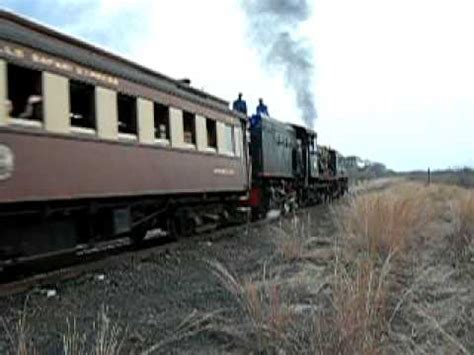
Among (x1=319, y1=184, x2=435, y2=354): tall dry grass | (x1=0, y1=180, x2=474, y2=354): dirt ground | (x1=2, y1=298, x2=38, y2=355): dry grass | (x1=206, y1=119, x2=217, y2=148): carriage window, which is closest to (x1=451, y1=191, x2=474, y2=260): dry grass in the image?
(x1=0, y1=180, x2=474, y2=354): dirt ground

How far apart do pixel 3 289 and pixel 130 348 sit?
10.5 feet

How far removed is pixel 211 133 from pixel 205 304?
827 centimetres

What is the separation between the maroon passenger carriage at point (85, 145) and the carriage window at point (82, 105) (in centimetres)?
1

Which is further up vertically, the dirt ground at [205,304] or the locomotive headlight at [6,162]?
the locomotive headlight at [6,162]

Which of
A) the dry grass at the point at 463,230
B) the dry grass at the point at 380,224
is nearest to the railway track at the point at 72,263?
the dry grass at the point at 380,224

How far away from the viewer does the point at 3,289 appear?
7805 millimetres

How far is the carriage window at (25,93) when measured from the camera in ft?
26.0

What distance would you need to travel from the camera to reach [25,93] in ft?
26.7

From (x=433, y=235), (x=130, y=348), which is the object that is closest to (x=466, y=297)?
(x=130, y=348)

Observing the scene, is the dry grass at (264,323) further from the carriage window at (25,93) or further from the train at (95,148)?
the carriage window at (25,93)

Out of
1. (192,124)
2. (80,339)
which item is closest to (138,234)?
(192,124)

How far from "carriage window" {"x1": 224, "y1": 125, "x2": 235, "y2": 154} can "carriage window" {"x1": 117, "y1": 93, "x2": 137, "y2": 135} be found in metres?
5.07

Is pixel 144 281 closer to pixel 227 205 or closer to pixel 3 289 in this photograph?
pixel 3 289

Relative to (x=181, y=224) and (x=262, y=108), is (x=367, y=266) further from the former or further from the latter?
(x=262, y=108)
